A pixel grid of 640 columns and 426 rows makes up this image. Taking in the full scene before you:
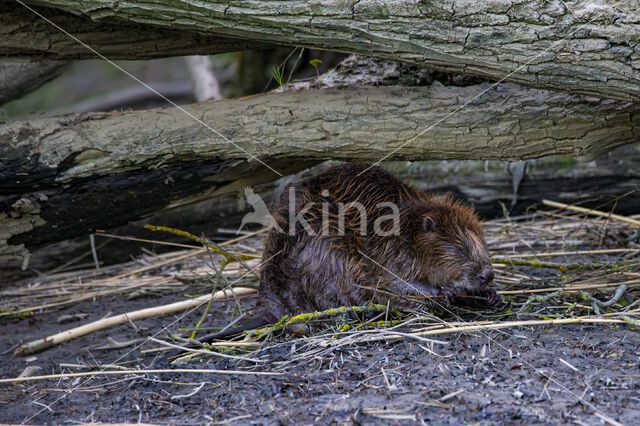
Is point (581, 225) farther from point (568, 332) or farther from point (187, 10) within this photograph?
point (187, 10)

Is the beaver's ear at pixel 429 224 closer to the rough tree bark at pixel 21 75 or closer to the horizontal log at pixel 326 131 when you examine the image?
the horizontal log at pixel 326 131

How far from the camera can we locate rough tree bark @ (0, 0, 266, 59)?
3.81m

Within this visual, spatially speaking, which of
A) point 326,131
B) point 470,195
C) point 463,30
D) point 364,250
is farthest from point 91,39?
point 470,195

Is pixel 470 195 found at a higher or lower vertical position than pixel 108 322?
higher

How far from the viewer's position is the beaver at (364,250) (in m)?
3.88

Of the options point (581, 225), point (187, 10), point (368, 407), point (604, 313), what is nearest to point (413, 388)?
point (368, 407)

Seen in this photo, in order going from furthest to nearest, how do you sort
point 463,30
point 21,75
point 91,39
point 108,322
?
1. point 21,75
2. point 108,322
3. point 91,39
4. point 463,30

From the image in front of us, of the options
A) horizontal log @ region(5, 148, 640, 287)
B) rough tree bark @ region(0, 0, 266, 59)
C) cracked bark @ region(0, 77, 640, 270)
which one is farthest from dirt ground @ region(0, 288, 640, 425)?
horizontal log @ region(5, 148, 640, 287)

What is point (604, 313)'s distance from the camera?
3576mm

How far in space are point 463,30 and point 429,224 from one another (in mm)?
1072

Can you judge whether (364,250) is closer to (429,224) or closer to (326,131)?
(429,224)

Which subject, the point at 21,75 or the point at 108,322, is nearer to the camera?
the point at 108,322

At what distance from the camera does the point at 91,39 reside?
388 centimetres

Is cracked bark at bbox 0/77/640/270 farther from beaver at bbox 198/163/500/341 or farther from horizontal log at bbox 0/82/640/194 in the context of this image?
beaver at bbox 198/163/500/341
